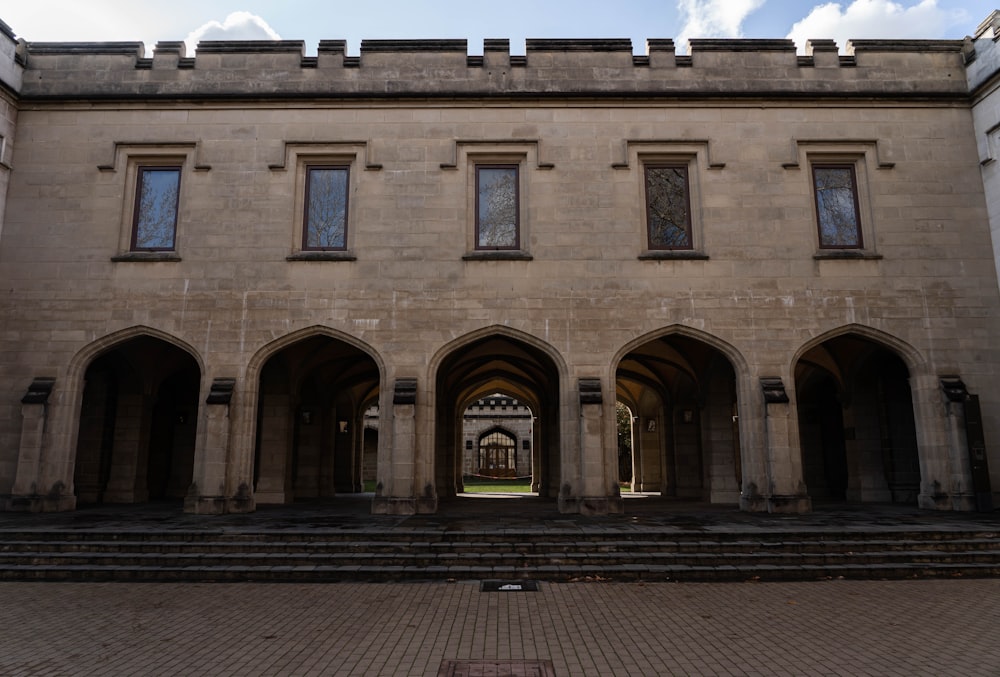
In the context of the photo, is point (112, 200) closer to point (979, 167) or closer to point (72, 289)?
point (72, 289)

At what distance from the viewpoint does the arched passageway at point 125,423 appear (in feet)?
52.2

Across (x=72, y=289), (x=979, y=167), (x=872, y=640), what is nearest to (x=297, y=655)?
(x=872, y=640)

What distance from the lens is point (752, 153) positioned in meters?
14.8

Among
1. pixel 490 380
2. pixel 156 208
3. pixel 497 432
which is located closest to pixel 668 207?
pixel 490 380

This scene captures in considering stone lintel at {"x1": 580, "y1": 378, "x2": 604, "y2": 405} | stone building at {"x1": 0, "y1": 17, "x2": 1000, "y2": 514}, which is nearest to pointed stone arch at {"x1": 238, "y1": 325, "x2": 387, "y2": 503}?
stone building at {"x1": 0, "y1": 17, "x2": 1000, "y2": 514}

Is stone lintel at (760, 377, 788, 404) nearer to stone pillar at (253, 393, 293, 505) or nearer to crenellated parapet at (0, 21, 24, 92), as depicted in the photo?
stone pillar at (253, 393, 293, 505)

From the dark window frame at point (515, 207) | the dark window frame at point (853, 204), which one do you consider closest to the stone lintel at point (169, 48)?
the dark window frame at point (515, 207)

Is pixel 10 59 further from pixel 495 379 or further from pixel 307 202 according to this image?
pixel 495 379

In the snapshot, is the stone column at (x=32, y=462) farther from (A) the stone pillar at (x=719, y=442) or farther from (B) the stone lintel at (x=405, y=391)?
(A) the stone pillar at (x=719, y=442)

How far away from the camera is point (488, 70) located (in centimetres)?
1508

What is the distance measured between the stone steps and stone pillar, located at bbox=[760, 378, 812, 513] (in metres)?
2.96

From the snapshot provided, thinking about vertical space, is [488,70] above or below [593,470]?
above

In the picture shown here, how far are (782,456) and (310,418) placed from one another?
12.1 m

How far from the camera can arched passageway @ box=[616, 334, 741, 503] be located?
661 inches
